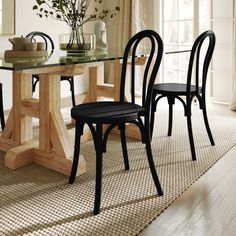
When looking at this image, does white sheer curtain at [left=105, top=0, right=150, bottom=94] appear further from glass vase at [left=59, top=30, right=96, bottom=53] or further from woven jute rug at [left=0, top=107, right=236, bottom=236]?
woven jute rug at [left=0, top=107, right=236, bottom=236]

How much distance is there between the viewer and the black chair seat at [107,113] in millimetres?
1832

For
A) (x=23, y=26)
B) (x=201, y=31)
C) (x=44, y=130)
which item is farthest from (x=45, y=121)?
(x=201, y=31)

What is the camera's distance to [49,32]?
4.61 meters

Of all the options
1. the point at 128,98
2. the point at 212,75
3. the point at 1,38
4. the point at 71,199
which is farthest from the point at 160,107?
the point at 71,199

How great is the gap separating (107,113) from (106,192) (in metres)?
0.47

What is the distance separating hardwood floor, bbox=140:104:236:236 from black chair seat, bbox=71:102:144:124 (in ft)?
1.73

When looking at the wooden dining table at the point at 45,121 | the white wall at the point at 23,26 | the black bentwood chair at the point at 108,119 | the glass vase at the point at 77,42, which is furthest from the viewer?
the white wall at the point at 23,26

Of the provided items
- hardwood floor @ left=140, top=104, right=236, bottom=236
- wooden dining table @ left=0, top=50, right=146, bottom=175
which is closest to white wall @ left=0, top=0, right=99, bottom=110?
wooden dining table @ left=0, top=50, right=146, bottom=175

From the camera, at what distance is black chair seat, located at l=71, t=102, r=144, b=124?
183cm

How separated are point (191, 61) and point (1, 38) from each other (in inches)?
95.1

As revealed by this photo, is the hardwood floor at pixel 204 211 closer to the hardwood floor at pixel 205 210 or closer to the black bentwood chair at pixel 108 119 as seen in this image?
the hardwood floor at pixel 205 210

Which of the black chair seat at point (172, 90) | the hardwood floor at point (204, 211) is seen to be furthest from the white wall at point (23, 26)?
the hardwood floor at point (204, 211)

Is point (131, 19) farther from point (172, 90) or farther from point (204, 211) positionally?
point (204, 211)

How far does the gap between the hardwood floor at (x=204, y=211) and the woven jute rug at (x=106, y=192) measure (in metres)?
0.05
